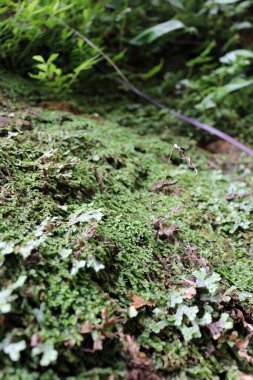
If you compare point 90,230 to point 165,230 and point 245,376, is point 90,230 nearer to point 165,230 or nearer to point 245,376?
point 165,230

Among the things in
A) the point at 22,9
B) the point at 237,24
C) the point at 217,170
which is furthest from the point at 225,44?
the point at 22,9

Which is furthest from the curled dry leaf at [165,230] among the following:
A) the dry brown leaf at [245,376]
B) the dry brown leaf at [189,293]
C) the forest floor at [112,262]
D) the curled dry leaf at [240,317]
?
the dry brown leaf at [245,376]

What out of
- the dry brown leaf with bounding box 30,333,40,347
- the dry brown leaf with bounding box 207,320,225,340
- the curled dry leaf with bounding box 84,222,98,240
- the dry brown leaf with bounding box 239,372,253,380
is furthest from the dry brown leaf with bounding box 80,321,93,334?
the dry brown leaf with bounding box 239,372,253,380

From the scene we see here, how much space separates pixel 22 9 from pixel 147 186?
1395 millimetres

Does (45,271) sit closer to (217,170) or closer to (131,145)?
(131,145)

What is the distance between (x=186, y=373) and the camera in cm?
118

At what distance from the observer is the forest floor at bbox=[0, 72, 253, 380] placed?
1120 millimetres

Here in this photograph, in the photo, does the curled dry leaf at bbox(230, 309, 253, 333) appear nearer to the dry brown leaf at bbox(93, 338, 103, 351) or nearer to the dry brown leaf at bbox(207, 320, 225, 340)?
the dry brown leaf at bbox(207, 320, 225, 340)

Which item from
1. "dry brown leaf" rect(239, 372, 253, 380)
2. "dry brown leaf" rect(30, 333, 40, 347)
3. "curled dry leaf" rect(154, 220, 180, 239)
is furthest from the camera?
"curled dry leaf" rect(154, 220, 180, 239)

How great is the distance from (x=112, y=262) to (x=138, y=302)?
0.19 metres

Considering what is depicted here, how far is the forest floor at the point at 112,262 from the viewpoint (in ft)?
3.67

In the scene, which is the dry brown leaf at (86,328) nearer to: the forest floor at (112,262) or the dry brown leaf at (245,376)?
the forest floor at (112,262)

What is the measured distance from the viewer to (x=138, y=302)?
1.30 meters

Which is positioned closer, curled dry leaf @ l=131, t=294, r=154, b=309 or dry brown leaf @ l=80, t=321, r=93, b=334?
dry brown leaf @ l=80, t=321, r=93, b=334
